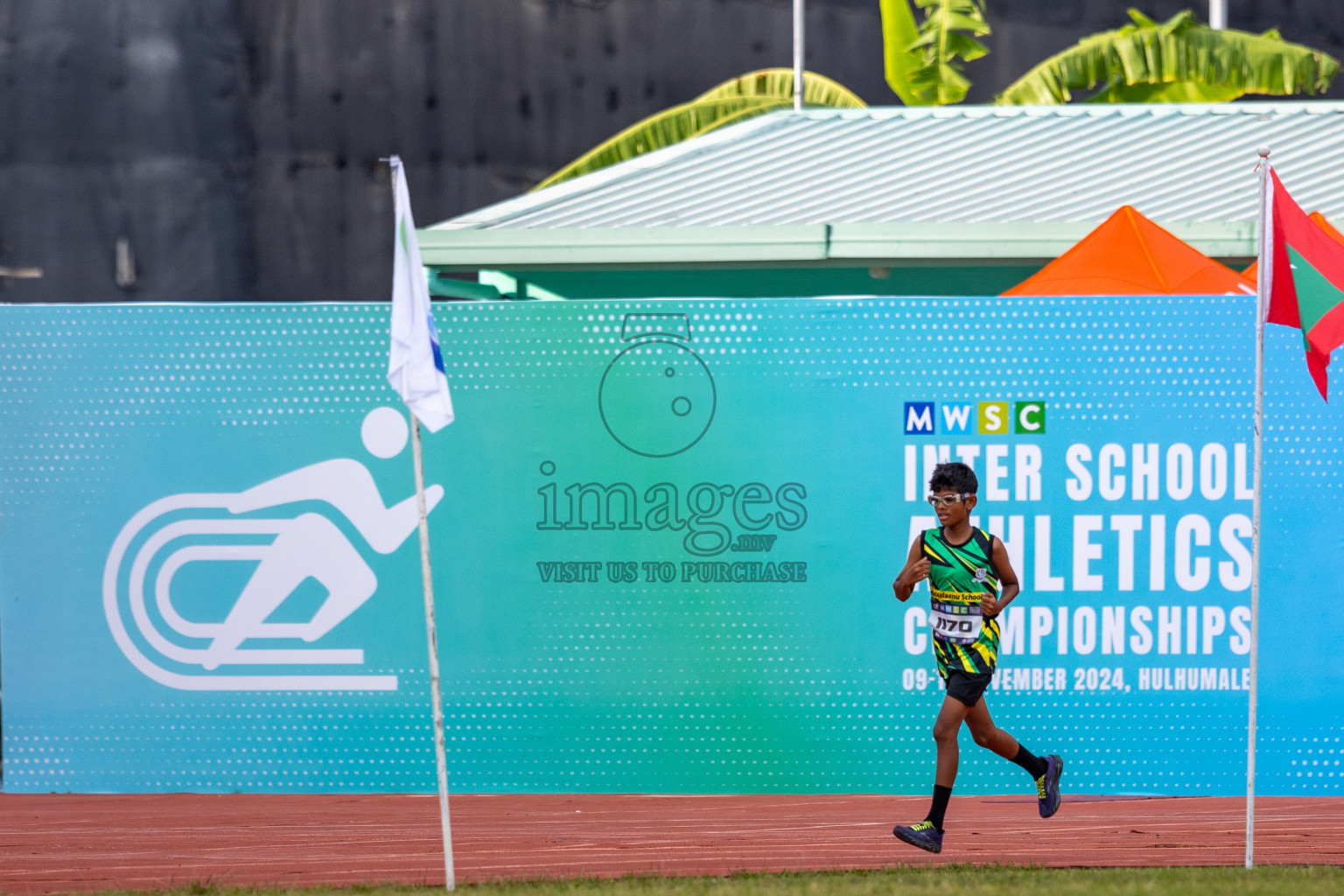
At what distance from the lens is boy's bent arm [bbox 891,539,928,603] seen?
20.4 feet

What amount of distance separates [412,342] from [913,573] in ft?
8.41

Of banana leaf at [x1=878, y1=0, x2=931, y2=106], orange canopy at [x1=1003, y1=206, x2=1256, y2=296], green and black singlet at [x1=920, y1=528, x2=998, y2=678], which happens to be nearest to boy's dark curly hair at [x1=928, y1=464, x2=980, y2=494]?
green and black singlet at [x1=920, y1=528, x2=998, y2=678]

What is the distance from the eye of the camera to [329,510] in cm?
745

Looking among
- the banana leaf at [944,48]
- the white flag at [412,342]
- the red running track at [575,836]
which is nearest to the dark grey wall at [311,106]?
the banana leaf at [944,48]

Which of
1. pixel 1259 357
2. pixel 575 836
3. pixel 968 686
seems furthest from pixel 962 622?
pixel 575 836

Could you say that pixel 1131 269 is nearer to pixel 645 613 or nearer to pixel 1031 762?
pixel 1031 762

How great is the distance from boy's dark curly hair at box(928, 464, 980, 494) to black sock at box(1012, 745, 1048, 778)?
4.31 ft

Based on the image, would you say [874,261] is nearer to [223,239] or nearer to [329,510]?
[329,510]

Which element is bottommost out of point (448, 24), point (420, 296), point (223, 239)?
point (420, 296)

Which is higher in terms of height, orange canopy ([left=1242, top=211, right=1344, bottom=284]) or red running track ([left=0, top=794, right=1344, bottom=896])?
orange canopy ([left=1242, top=211, right=1344, bottom=284])

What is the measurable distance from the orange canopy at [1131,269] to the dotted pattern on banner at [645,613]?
79 centimetres

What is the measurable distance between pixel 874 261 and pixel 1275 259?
14.1 ft

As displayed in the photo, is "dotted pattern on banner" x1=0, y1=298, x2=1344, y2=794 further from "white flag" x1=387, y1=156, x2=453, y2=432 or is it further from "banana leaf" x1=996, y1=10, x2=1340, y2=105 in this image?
"banana leaf" x1=996, y1=10, x2=1340, y2=105

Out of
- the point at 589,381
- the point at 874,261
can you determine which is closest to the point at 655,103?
the point at 874,261
